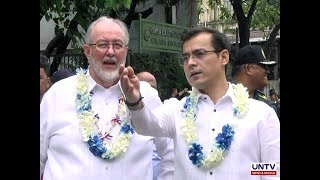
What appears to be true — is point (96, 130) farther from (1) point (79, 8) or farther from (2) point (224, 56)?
(1) point (79, 8)

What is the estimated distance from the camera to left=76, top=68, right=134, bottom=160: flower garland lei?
3.55 m

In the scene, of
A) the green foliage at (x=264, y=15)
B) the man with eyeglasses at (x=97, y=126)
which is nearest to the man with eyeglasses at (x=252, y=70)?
the man with eyeglasses at (x=97, y=126)

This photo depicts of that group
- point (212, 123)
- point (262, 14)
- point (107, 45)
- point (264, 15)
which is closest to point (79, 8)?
point (107, 45)

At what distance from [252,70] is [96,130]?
1.58 meters

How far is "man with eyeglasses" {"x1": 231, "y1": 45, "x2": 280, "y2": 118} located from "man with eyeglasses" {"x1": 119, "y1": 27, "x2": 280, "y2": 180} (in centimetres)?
123

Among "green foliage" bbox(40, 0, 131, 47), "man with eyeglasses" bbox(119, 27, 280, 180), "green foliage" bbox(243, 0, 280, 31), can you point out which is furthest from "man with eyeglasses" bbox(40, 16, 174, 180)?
"green foliage" bbox(243, 0, 280, 31)

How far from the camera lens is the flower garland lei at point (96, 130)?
140 inches

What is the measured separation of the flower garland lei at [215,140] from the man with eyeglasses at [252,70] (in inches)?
50.5

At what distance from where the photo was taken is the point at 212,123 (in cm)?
333

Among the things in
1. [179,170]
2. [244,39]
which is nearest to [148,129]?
[179,170]

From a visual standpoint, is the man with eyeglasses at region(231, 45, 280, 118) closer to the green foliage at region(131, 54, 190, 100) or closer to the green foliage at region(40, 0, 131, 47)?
the green foliage at region(40, 0, 131, 47)

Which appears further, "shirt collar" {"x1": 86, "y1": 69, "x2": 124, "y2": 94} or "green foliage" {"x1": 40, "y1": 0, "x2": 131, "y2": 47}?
"green foliage" {"x1": 40, "y1": 0, "x2": 131, "y2": 47}

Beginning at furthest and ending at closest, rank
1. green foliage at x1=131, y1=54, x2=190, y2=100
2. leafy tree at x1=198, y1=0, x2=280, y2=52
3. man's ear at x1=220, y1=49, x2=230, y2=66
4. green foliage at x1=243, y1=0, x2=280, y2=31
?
green foliage at x1=243, y1=0, x2=280, y2=31, leafy tree at x1=198, y1=0, x2=280, y2=52, green foliage at x1=131, y1=54, x2=190, y2=100, man's ear at x1=220, y1=49, x2=230, y2=66
